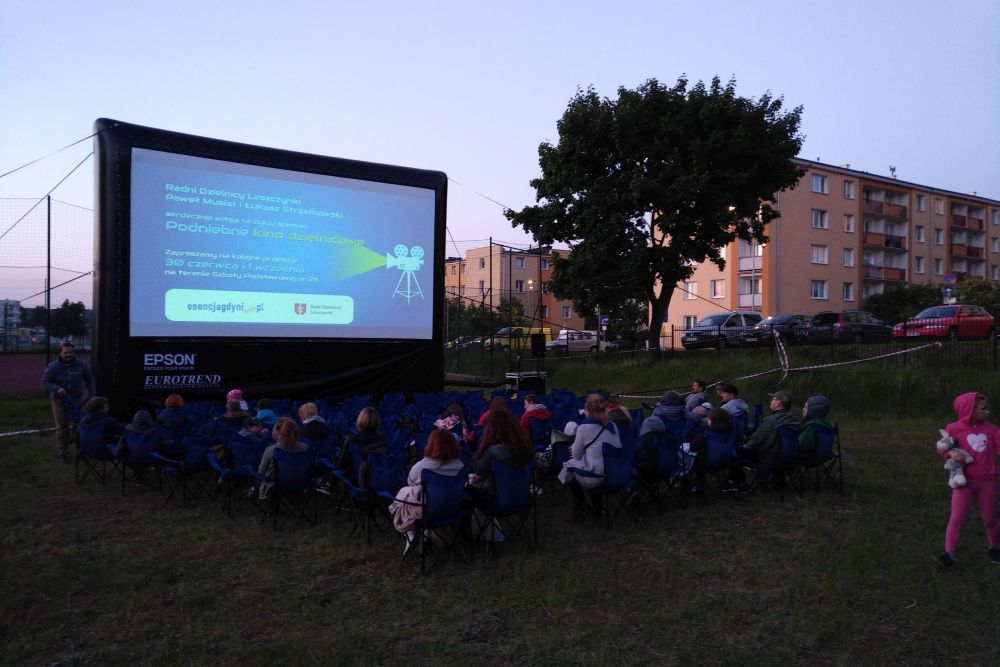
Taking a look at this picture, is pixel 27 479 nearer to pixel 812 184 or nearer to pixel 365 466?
pixel 365 466

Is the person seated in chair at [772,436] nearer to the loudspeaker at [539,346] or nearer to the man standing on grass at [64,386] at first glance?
the man standing on grass at [64,386]

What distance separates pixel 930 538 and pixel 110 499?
6985 millimetres

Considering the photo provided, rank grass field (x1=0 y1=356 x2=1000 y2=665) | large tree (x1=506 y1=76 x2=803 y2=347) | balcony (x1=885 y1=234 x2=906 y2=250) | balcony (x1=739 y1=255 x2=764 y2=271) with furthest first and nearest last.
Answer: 1. balcony (x1=885 y1=234 x2=906 y2=250)
2. balcony (x1=739 y1=255 x2=764 y2=271)
3. large tree (x1=506 y1=76 x2=803 y2=347)
4. grass field (x1=0 y1=356 x2=1000 y2=665)

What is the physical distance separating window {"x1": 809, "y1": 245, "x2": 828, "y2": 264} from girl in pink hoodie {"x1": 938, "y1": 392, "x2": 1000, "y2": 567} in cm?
3497

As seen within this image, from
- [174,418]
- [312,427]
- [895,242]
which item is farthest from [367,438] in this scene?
[895,242]

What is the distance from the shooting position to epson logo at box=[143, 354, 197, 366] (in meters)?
9.34

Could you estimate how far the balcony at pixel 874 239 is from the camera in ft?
127

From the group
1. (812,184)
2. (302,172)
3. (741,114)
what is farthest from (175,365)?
(812,184)

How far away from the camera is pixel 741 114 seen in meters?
17.8

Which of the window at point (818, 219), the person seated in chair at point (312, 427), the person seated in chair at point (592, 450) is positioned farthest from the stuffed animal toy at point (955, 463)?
the window at point (818, 219)

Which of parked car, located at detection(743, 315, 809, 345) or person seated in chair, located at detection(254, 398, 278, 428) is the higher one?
parked car, located at detection(743, 315, 809, 345)

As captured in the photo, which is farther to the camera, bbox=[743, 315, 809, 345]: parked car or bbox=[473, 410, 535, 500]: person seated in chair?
bbox=[743, 315, 809, 345]: parked car

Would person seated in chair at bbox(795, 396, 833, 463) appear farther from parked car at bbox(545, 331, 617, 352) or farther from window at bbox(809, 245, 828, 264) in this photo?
window at bbox(809, 245, 828, 264)

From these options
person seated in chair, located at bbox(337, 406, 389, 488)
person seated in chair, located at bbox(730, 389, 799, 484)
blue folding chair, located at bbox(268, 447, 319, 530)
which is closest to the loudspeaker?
person seated in chair, located at bbox(730, 389, 799, 484)
